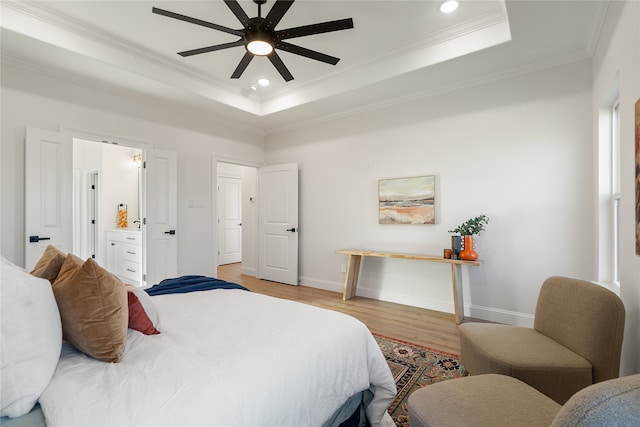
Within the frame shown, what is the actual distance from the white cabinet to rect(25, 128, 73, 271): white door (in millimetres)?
1236

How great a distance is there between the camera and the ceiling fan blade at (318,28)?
7.44 feet

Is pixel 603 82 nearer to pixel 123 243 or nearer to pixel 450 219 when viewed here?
pixel 450 219

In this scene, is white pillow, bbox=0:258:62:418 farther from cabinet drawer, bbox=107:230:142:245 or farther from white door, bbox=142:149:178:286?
cabinet drawer, bbox=107:230:142:245

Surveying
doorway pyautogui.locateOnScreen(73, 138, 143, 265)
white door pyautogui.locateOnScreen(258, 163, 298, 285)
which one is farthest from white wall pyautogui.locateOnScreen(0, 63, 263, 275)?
doorway pyautogui.locateOnScreen(73, 138, 143, 265)

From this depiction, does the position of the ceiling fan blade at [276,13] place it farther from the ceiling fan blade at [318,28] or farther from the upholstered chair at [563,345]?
the upholstered chair at [563,345]

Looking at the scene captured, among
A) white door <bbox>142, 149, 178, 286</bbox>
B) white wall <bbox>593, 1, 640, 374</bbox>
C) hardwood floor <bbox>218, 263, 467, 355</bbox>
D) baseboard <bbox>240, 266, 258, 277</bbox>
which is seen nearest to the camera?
white wall <bbox>593, 1, 640, 374</bbox>

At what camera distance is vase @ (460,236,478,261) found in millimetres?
3289

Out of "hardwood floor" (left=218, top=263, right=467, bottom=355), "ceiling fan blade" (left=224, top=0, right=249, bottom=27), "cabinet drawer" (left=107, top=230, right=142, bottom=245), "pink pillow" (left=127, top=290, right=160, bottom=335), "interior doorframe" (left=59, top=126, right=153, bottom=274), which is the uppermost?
"ceiling fan blade" (left=224, top=0, right=249, bottom=27)

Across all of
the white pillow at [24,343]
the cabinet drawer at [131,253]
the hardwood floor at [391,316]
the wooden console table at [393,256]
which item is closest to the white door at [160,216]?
the cabinet drawer at [131,253]

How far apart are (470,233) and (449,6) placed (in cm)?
220

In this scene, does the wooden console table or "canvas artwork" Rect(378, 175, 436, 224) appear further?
"canvas artwork" Rect(378, 175, 436, 224)

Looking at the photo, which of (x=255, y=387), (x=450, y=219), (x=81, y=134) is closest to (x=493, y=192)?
(x=450, y=219)

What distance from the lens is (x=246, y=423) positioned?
94 centimetres

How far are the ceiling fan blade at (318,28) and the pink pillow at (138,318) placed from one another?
2150mm
